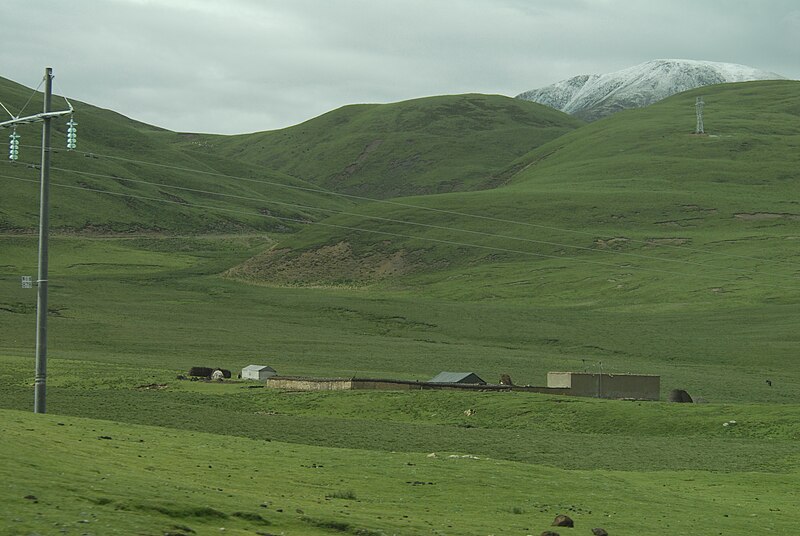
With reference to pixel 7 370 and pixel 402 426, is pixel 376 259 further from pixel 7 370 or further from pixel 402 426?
pixel 402 426

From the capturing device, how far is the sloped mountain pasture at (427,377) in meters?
28.0

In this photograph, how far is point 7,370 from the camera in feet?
235

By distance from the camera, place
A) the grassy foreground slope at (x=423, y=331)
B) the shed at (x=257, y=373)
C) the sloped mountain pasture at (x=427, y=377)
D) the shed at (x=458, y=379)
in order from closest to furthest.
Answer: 1. the sloped mountain pasture at (x=427, y=377)
2. the shed at (x=458, y=379)
3. the shed at (x=257, y=373)
4. the grassy foreground slope at (x=423, y=331)

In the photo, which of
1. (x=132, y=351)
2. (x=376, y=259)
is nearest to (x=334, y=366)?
(x=132, y=351)

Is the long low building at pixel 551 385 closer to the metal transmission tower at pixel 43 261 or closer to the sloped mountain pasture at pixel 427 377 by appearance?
the sloped mountain pasture at pixel 427 377

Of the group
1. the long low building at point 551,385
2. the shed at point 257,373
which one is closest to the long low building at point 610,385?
the long low building at point 551,385

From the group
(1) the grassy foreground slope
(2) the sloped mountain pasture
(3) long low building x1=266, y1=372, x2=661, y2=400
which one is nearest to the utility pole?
(2) the sloped mountain pasture

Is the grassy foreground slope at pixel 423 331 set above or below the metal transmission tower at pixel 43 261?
below

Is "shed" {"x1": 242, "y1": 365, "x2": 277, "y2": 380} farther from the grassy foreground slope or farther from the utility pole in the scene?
the utility pole

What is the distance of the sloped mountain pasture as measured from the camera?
2797cm

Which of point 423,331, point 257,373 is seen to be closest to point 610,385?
point 257,373

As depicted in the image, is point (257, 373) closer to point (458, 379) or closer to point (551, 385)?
point (458, 379)

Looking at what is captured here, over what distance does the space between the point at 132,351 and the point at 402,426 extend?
167ft

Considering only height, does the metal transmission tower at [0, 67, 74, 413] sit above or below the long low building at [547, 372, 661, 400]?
above
